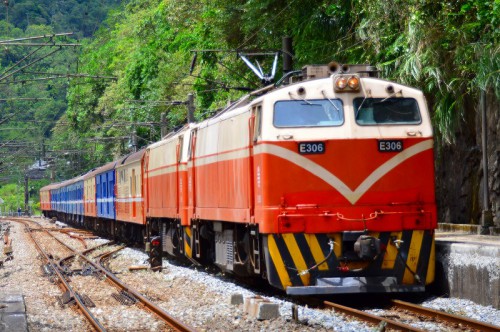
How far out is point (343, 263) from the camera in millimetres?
12516

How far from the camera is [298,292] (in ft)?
40.4

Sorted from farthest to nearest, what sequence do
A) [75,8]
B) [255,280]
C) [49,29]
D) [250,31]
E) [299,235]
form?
[75,8] → [49,29] → [250,31] → [255,280] → [299,235]

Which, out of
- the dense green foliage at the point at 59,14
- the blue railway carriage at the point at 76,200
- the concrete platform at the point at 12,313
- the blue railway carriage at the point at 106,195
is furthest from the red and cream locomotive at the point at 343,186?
the dense green foliage at the point at 59,14

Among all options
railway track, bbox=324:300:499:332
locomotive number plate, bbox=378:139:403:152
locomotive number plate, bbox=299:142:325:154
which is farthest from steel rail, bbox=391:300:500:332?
locomotive number plate, bbox=299:142:325:154

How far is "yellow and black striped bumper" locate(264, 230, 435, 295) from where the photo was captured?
12.5 m

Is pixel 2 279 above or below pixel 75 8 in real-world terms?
below

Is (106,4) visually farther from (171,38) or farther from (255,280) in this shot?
(255,280)

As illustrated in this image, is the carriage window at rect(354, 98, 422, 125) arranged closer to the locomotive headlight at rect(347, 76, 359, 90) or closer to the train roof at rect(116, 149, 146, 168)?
the locomotive headlight at rect(347, 76, 359, 90)

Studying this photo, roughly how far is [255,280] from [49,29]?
110082mm

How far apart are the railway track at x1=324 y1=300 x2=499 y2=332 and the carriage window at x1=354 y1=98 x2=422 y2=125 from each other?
241cm

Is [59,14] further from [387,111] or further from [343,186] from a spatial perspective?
[343,186]

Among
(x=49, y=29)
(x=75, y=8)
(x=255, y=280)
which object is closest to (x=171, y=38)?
(x=255, y=280)

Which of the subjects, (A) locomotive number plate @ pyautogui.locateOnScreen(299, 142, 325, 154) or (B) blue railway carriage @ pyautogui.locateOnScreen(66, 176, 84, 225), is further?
(B) blue railway carriage @ pyautogui.locateOnScreen(66, 176, 84, 225)

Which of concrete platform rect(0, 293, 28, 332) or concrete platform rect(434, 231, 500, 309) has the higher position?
concrete platform rect(434, 231, 500, 309)
